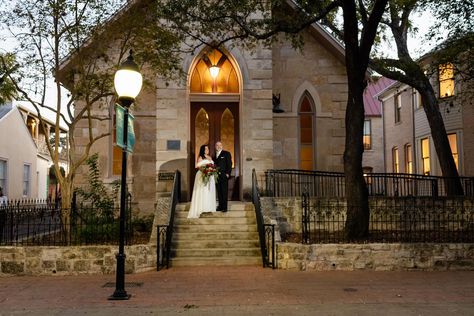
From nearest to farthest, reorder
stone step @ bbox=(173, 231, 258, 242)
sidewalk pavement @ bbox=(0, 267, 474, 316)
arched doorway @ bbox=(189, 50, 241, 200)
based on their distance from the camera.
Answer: sidewalk pavement @ bbox=(0, 267, 474, 316), stone step @ bbox=(173, 231, 258, 242), arched doorway @ bbox=(189, 50, 241, 200)

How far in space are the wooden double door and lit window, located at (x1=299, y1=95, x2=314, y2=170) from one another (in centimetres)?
268

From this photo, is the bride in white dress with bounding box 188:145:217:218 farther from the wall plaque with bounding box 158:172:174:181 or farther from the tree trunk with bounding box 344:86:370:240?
the tree trunk with bounding box 344:86:370:240

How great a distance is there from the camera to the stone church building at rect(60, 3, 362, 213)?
1452cm

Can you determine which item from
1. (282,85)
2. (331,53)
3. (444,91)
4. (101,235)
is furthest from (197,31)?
(444,91)

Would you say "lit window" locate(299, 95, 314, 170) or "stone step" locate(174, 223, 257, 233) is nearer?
"stone step" locate(174, 223, 257, 233)

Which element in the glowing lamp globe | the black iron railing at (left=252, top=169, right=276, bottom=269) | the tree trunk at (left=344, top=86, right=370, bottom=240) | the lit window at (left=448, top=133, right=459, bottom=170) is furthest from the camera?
the lit window at (left=448, top=133, right=459, bottom=170)

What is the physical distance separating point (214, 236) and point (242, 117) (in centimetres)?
472

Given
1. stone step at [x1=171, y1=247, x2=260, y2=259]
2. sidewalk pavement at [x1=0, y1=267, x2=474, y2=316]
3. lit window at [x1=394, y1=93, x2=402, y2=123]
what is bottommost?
sidewalk pavement at [x1=0, y1=267, x2=474, y2=316]

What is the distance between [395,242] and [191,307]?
5.29m

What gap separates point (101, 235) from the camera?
10922mm

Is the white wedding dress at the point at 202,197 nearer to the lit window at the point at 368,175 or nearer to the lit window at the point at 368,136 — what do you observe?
the lit window at the point at 368,175

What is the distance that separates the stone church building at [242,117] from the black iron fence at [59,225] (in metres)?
Answer: 3.38

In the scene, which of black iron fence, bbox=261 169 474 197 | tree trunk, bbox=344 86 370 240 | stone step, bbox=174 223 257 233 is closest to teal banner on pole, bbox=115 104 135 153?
stone step, bbox=174 223 257 233

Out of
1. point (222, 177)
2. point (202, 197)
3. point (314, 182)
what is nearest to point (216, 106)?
point (222, 177)
